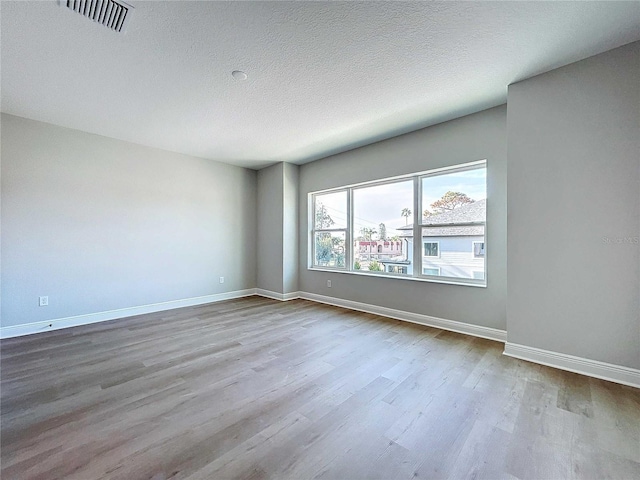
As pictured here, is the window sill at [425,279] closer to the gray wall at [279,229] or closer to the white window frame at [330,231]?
the white window frame at [330,231]

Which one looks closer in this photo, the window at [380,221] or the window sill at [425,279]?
the window sill at [425,279]

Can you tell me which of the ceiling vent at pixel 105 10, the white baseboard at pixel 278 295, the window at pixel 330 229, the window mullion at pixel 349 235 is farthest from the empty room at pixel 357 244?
the white baseboard at pixel 278 295

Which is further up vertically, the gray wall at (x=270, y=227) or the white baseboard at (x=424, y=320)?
the gray wall at (x=270, y=227)

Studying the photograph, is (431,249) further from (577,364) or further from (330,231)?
(330,231)

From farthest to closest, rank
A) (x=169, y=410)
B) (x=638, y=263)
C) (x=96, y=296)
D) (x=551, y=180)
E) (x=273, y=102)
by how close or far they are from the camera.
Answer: (x=96, y=296) → (x=273, y=102) → (x=551, y=180) → (x=638, y=263) → (x=169, y=410)

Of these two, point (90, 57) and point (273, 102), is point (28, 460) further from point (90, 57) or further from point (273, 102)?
point (273, 102)

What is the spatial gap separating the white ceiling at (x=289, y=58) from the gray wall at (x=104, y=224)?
0.55 m

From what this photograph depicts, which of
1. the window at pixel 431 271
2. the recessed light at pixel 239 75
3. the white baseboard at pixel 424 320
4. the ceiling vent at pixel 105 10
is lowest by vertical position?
the white baseboard at pixel 424 320

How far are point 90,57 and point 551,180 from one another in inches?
168

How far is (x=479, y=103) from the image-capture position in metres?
3.16

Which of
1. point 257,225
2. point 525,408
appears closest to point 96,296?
point 257,225

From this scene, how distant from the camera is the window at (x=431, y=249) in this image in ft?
12.5

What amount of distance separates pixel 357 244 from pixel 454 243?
66.6 inches

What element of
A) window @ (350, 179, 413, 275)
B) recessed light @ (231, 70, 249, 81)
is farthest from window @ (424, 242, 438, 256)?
recessed light @ (231, 70, 249, 81)
